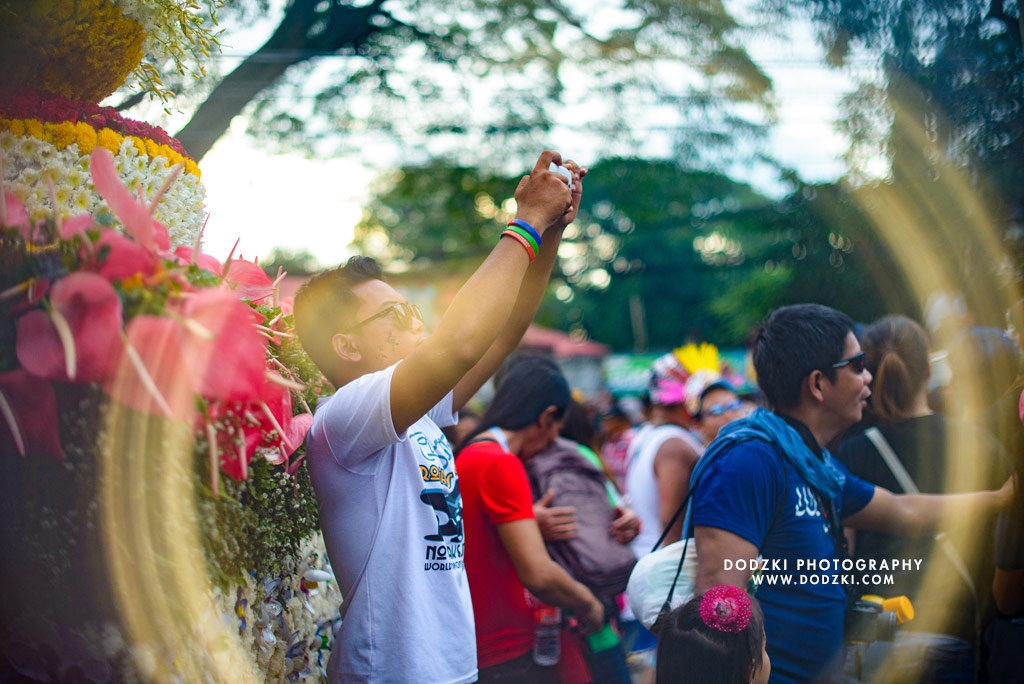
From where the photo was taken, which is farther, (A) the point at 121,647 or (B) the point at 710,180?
(B) the point at 710,180

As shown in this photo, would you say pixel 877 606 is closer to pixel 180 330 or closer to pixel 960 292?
pixel 180 330

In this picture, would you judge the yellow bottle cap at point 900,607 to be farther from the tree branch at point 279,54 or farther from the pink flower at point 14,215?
the tree branch at point 279,54

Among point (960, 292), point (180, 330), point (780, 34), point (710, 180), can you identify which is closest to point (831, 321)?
point (180, 330)

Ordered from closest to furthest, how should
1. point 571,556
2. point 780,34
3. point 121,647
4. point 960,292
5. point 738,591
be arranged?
point 121,647
point 738,591
point 571,556
point 960,292
point 780,34

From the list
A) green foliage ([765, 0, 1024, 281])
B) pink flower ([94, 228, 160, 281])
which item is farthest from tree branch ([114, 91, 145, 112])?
green foliage ([765, 0, 1024, 281])

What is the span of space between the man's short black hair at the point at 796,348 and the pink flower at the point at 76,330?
6.39 feet

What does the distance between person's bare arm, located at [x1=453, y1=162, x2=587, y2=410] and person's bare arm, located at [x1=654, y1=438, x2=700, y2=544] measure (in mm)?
1722

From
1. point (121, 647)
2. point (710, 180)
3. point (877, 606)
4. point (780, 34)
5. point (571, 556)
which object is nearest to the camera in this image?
point (121, 647)

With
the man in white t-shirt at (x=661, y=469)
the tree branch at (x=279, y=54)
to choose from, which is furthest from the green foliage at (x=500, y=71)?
the man in white t-shirt at (x=661, y=469)

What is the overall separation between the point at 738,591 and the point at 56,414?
1.55 metres

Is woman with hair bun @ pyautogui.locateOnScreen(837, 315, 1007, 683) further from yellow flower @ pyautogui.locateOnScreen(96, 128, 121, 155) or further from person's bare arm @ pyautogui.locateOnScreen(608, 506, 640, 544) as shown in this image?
yellow flower @ pyautogui.locateOnScreen(96, 128, 121, 155)

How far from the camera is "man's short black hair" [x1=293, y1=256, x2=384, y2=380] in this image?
5.56ft

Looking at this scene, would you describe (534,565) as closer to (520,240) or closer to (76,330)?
(520,240)

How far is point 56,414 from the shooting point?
3.27 ft
